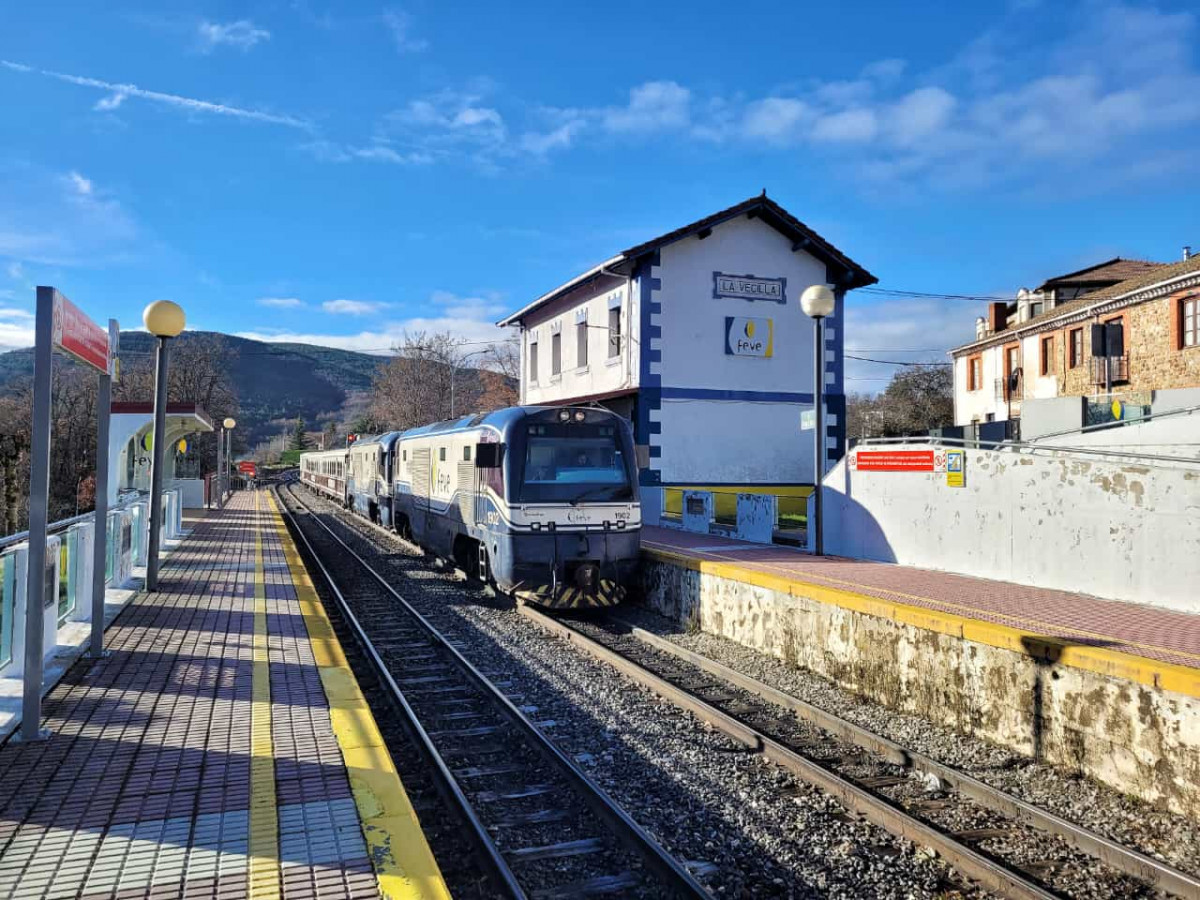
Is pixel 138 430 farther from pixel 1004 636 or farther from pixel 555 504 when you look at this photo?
pixel 1004 636

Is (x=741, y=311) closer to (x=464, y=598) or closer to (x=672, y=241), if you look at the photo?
(x=672, y=241)

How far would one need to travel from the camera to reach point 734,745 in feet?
19.9

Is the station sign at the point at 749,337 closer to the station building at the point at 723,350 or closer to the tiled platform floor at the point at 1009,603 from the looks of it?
the station building at the point at 723,350

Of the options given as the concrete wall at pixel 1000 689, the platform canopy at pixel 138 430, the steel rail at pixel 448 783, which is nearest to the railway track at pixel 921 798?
the concrete wall at pixel 1000 689

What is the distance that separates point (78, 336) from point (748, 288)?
15.7m

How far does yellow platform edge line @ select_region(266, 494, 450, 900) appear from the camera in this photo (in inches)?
134

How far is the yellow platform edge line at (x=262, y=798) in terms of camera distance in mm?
3393

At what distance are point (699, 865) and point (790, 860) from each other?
51 cm

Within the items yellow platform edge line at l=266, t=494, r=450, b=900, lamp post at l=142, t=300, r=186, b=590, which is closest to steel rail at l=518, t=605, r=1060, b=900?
yellow platform edge line at l=266, t=494, r=450, b=900

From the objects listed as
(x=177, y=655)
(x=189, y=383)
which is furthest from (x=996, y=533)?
(x=189, y=383)

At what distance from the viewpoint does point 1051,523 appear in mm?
8516

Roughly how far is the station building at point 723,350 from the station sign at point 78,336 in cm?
1256

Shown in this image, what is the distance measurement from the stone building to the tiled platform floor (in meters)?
11.5

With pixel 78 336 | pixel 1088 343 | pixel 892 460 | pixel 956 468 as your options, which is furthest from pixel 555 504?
pixel 1088 343
